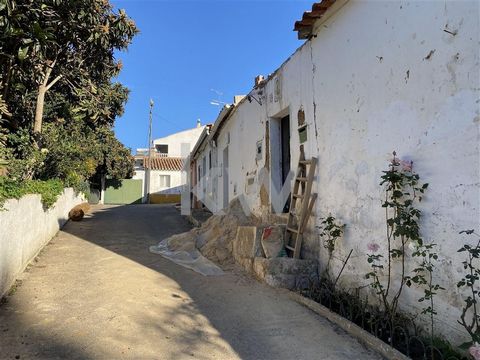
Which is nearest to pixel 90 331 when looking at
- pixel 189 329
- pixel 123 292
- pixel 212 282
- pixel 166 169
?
pixel 189 329

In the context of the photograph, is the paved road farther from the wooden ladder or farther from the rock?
the wooden ladder

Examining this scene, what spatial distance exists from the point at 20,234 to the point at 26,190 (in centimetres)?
79

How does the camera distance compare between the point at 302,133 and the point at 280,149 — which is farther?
the point at 280,149

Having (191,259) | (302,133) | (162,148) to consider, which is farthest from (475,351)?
(162,148)

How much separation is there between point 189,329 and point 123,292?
1646 millimetres

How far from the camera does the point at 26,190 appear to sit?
6.53 metres

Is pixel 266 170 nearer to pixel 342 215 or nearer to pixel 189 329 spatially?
pixel 342 215

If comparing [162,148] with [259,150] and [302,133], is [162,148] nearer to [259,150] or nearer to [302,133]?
[259,150]

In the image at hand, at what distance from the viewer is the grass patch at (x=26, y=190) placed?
5235 millimetres

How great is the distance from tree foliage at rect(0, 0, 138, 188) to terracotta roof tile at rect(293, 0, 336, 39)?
3614 millimetres

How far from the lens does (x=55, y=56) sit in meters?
9.41

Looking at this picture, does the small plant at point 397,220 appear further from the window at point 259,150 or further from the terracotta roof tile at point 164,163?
the terracotta roof tile at point 164,163

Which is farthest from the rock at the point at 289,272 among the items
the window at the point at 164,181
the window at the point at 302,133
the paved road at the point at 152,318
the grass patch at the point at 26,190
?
the window at the point at 164,181

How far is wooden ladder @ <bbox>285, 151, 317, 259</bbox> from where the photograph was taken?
6.18 metres
